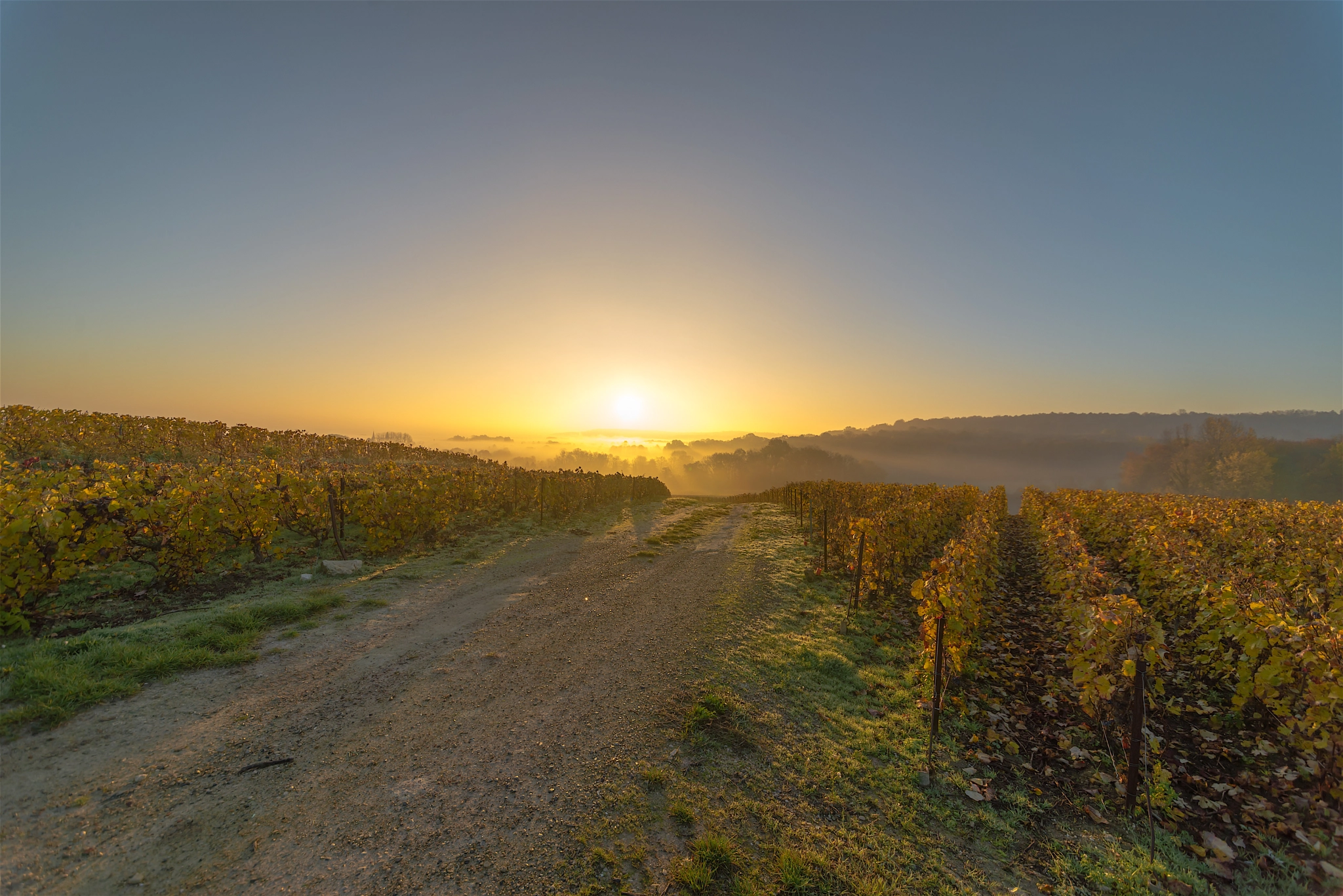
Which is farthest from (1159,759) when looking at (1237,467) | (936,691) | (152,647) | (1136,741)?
(1237,467)

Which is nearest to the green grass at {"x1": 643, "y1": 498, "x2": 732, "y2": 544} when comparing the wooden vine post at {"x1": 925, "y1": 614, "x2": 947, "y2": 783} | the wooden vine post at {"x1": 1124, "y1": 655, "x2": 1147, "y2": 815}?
the wooden vine post at {"x1": 925, "y1": 614, "x2": 947, "y2": 783}

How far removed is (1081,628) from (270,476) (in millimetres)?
17112

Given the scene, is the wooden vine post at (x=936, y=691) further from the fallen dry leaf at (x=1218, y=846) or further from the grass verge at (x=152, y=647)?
the grass verge at (x=152, y=647)

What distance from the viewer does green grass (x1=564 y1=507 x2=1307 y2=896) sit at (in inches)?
164

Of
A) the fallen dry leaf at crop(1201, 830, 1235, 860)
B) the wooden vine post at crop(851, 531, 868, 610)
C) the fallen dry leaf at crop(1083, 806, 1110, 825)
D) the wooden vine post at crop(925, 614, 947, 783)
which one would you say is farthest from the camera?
the wooden vine post at crop(851, 531, 868, 610)

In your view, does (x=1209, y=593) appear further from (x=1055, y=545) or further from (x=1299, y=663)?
(x=1055, y=545)

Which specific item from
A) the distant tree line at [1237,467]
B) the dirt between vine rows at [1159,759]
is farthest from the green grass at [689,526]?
the distant tree line at [1237,467]

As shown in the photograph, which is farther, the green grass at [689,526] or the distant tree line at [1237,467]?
the distant tree line at [1237,467]

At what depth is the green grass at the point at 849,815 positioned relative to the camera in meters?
4.16

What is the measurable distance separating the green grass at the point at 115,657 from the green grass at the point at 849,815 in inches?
242

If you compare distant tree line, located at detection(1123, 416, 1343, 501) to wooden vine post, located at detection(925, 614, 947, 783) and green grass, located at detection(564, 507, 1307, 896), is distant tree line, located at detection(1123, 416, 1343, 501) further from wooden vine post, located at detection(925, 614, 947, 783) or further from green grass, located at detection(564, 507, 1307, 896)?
green grass, located at detection(564, 507, 1307, 896)

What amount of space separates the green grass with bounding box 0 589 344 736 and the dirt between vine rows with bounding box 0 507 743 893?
284 mm

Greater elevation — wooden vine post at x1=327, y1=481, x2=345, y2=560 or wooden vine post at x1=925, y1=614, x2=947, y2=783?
wooden vine post at x1=327, y1=481, x2=345, y2=560

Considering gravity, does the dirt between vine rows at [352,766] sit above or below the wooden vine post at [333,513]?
below
